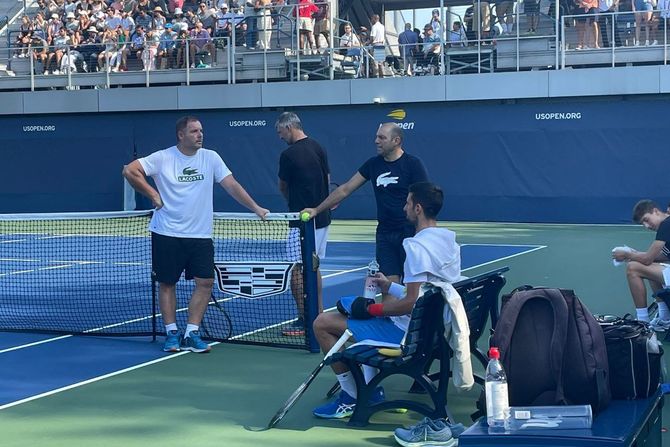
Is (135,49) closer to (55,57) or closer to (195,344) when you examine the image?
(55,57)

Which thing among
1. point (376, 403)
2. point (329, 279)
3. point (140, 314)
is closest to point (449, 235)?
point (376, 403)

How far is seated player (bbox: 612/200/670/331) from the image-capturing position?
881cm

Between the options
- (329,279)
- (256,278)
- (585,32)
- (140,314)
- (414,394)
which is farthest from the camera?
(585,32)

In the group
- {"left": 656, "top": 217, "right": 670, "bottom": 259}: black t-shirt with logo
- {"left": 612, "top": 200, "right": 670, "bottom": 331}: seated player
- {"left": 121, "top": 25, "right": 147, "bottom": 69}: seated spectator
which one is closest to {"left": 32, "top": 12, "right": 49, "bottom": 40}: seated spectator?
{"left": 121, "top": 25, "right": 147, "bottom": 69}: seated spectator

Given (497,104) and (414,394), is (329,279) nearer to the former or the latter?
(414,394)

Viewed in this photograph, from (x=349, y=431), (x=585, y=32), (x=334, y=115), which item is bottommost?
(x=349, y=431)

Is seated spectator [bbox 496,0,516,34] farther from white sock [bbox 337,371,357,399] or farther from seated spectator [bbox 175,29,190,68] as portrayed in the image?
white sock [bbox 337,371,357,399]

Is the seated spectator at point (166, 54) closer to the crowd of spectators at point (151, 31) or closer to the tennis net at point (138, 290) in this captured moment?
the crowd of spectators at point (151, 31)

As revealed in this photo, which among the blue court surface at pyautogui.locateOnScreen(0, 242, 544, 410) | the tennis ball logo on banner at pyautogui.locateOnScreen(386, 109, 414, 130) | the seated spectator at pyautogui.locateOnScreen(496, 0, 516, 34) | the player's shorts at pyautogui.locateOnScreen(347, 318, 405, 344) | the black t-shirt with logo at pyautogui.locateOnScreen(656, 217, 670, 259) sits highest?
the seated spectator at pyautogui.locateOnScreen(496, 0, 516, 34)

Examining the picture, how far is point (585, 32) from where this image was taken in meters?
25.0

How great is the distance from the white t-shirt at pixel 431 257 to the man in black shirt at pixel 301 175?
117 inches

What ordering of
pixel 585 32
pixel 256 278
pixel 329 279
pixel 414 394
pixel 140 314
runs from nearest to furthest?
pixel 414 394 < pixel 256 278 < pixel 140 314 < pixel 329 279 < pixel 585 32

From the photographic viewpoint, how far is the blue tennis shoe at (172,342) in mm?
8562

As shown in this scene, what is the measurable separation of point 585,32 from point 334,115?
644cm
